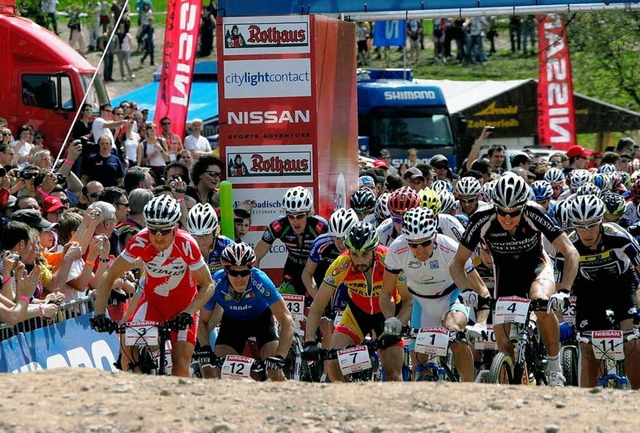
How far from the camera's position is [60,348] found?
1116cm

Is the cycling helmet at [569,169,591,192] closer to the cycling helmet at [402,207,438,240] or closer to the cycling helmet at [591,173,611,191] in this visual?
the cycling helmet at [591,173,611,191]

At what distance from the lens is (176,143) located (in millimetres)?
20312

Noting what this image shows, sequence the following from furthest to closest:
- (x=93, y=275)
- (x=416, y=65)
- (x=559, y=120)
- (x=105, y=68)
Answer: (x=416, y=65)
(x=105, y=68)
(x=559, y=120)
(x=93, y=275)

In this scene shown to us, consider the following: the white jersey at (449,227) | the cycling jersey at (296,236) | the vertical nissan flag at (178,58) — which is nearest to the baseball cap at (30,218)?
the cycling jersey at (296,236)

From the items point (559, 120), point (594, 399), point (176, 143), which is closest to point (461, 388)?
point (594, 399)

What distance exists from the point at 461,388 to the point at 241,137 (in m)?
7.96

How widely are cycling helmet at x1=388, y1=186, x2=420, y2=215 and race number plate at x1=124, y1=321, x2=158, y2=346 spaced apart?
3.36 metres

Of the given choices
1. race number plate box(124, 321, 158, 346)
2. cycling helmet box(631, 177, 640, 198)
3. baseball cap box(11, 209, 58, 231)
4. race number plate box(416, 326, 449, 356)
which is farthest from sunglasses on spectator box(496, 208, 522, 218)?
cycling helmet box(631, 177, 640, 198)

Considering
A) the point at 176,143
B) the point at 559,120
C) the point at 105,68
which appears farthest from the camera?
the point at 105,68

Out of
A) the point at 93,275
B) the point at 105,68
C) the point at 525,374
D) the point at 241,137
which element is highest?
the point at 105,68

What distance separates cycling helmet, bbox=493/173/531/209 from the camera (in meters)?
11.1

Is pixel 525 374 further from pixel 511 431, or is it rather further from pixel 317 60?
pixel 317 60

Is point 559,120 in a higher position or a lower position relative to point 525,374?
higher

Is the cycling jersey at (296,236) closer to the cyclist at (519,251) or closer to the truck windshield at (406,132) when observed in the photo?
the cyclist at (519,251)
